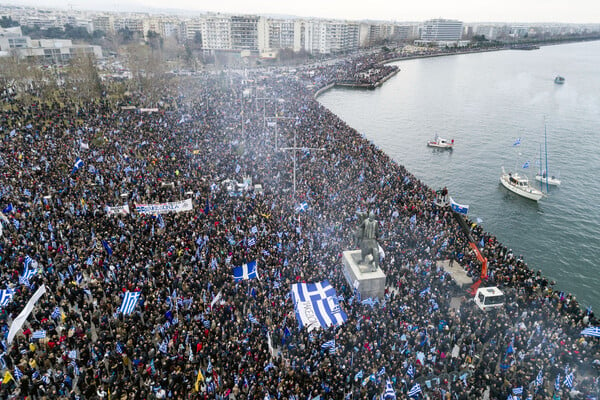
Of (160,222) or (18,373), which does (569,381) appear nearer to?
(18,373)

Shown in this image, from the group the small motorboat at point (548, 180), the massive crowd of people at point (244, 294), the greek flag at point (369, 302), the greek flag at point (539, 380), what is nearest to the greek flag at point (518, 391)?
the massive crowd of people at point (244, 294)

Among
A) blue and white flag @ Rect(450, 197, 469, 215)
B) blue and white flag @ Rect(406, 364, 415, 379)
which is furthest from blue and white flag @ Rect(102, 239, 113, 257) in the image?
blue and white flag @ Rect(450, 197, 469, 215)

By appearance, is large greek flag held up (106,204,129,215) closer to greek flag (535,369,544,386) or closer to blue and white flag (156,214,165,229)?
blue and white flag (156,214,165,229)

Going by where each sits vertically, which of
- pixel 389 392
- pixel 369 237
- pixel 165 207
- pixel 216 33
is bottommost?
pixel 389 392

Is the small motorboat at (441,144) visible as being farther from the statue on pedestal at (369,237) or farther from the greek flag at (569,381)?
the greek flag at (569,381)

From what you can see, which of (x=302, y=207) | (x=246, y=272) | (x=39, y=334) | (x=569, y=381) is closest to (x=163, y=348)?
(x=39, y=334)

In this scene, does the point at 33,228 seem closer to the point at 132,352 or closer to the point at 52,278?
the point at 52,278
